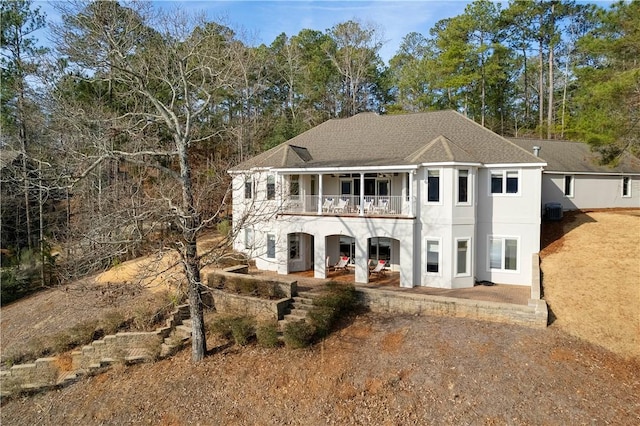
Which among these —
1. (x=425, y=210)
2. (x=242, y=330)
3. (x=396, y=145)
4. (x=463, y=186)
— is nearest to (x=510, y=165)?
(x=463, y=186)

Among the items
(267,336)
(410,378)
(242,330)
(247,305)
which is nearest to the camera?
(410,378)

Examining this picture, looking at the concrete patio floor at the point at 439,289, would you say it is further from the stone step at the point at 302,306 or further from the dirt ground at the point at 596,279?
the stone step at the point at 302,306

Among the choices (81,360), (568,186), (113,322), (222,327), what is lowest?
(81,360)

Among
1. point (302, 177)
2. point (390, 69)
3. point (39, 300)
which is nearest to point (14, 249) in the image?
point (39, 300)

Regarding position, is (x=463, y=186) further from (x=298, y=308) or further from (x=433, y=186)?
(x=298, y=308)

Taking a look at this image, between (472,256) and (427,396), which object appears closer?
(427,396)

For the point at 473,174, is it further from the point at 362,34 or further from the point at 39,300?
A: the point at 362,34
